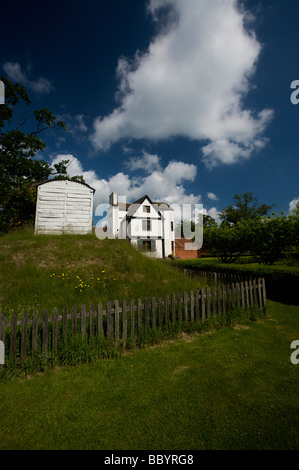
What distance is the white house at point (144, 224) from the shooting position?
98.9ft

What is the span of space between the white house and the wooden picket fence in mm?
21986

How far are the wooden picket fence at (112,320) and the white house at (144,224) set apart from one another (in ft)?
72.1

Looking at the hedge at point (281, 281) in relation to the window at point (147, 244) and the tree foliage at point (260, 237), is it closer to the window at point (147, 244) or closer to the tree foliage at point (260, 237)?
the tree foliage at point (260, 237)

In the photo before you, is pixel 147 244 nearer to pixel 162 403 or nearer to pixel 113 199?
pixel 113 199

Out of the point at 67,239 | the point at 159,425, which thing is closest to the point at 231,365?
the point at 159,425

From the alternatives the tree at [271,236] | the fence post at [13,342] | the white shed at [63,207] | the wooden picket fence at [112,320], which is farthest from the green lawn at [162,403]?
the tree at [271,236]

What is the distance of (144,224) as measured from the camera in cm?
3061

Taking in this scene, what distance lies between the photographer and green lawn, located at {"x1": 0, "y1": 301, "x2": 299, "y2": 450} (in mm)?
2418

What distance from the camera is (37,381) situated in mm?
3523

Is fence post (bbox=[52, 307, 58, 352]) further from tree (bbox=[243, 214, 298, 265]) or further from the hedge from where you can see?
tree (bbox=[243, 214, 298, 265])

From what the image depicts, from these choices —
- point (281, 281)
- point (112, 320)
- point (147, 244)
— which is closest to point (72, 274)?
point (112, 320)

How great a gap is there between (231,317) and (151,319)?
8.81ft

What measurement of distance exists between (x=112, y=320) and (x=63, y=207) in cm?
1143

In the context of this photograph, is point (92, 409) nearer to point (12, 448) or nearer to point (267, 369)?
point (12, 448)
